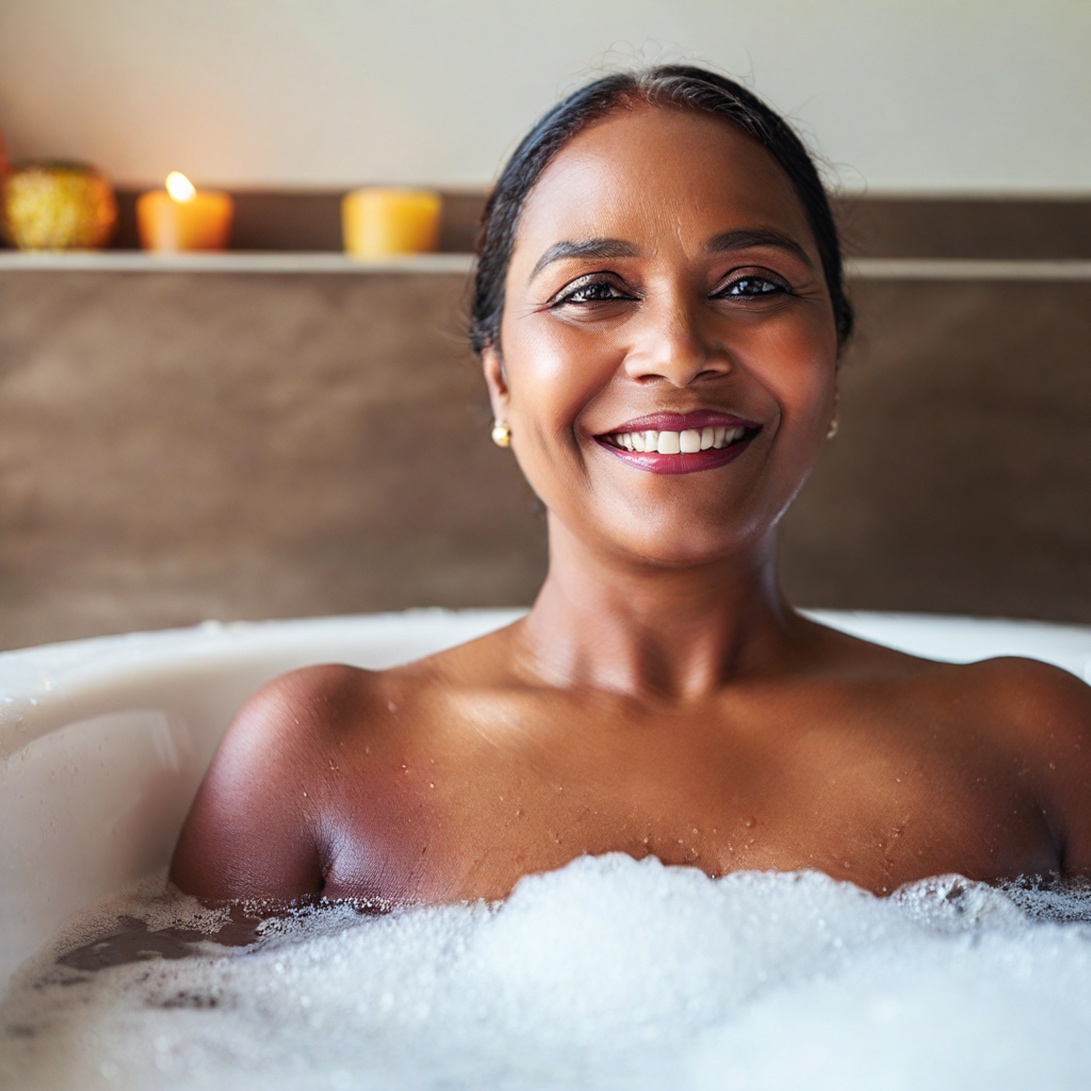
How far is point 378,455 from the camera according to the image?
8.33ft

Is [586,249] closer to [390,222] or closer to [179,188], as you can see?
[390,222]

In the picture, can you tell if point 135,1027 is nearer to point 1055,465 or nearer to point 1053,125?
point 1055,465

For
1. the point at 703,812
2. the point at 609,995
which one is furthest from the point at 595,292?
the point at 609,995

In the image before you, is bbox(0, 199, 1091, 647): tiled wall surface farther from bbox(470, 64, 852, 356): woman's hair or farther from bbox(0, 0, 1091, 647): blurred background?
bbox(470, 64, 852, 356): woman's hair

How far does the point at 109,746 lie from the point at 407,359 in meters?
1.40

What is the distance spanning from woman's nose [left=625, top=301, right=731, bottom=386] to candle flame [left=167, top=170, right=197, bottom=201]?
171 cm

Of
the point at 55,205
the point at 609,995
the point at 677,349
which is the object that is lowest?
the point at 609,995

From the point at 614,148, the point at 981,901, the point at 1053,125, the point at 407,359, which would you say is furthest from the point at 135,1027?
the point at 1053,125

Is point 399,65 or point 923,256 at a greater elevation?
point 399,65

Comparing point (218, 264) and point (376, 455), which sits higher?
point (218, 264)

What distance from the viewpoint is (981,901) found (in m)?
0.98

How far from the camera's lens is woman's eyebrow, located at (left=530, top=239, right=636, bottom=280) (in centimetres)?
99

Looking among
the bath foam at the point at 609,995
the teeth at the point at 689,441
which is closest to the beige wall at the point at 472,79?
the teeth at the point at 689,441

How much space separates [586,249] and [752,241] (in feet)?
0.43
